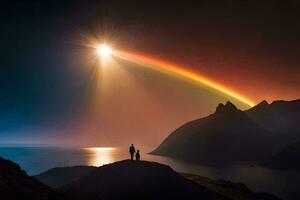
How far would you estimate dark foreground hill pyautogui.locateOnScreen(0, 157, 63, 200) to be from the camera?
3356cm

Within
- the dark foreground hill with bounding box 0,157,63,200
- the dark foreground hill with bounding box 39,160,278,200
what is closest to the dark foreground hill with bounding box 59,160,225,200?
the dark foreground hill with bounding box 39,160,278,200

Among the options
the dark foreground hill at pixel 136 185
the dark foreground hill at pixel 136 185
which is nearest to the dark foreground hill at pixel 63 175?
the dark foreground hill at pixel 136 185

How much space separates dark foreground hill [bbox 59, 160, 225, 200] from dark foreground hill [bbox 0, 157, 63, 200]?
983cm

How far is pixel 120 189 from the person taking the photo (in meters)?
49.2

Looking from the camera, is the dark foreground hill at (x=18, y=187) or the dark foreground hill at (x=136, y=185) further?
the dark foreground hill at (x=136, y=185)

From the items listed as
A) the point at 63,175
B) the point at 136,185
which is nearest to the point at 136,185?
the point at 136,185

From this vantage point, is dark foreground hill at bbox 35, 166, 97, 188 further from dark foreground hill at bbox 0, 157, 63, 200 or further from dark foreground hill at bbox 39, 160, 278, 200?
dark foreground hill at bbox 0, 157, 63, 200

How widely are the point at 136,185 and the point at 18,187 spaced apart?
65.8ft

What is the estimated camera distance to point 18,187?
3559 cm

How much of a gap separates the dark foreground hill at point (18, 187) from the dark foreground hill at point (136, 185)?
9.83 metres

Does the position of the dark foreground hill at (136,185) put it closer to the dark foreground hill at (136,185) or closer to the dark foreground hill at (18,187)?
the dark foreground hill at (136,185)

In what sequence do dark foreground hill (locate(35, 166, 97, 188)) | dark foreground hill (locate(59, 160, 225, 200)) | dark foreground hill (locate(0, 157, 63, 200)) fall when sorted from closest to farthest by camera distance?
dark foreground hill (locate(0, 157, 63, 200))
dark foreground hill (locate(59, 160, 225, 200))
dark foreground hill (locate(35, 166, 97, 188))

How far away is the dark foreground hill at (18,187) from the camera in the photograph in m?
33.6

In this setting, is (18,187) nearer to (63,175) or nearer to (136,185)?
(136,185)
